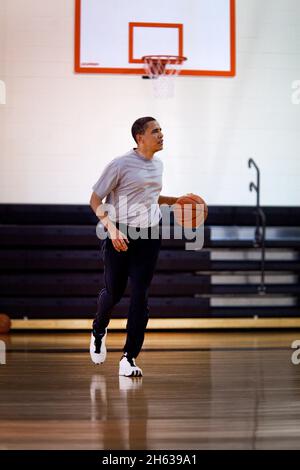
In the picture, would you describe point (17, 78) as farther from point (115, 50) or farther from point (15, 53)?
point (115, 50)

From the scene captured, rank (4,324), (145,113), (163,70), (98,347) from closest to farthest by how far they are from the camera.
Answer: (98,347) < (4,324) < (163,70) < (145,113)

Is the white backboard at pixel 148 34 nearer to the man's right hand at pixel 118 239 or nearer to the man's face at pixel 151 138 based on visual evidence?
the man's face at pixel 151 138

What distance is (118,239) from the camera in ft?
17.4

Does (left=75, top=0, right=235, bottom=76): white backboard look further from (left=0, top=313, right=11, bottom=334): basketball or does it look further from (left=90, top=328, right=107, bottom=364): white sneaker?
(left=90, top=328, right=107, bottom=364): white sneaker

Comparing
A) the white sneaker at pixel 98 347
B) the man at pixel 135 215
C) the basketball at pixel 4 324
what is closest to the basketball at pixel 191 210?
the man at pixel 135 215

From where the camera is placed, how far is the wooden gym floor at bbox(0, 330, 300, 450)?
3631 millimetres

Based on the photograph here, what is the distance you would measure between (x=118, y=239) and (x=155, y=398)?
1.06 m

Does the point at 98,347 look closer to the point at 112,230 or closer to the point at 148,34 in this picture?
the point at 112,230

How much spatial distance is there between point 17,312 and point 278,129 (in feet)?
12.3

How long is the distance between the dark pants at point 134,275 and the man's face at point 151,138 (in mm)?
565

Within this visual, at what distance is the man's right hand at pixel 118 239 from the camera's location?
5285 mm

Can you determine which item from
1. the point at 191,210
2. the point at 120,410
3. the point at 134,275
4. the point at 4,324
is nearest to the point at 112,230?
the point at 134,275

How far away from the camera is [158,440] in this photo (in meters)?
3.57

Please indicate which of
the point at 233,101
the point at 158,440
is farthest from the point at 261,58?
the point at 158,440
